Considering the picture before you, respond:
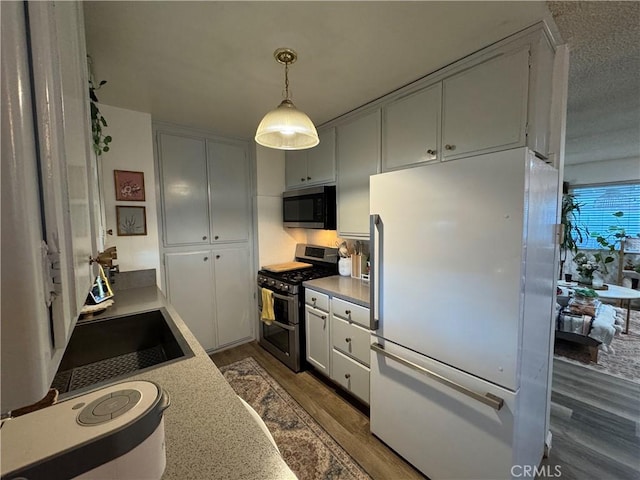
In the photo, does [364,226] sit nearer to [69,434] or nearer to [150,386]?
[150,386]

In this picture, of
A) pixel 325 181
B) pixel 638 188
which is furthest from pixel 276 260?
pixel 638 188

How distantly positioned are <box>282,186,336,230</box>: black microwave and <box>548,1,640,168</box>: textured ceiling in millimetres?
1759

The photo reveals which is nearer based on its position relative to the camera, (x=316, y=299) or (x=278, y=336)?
(x=316, y=299)

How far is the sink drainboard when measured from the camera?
A: 1.21 meters

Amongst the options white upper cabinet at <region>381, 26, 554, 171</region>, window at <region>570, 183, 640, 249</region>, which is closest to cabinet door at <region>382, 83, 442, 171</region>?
white upper cabinet at <region>381, 26, 554, 171</region>

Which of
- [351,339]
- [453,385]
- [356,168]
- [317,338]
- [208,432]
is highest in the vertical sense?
[356,168]

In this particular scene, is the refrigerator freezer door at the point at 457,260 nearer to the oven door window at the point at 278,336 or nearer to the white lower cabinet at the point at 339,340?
the white lower cabinet at the point at 339,340

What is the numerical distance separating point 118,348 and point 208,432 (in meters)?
1.12

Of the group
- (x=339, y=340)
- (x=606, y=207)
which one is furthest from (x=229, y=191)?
(x=606, y=207)

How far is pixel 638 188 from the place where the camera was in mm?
4410

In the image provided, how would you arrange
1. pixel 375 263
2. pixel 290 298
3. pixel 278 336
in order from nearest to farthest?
pixel 375 263 < pixel 290 298 < pixel 278 336

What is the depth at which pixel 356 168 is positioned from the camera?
232cm

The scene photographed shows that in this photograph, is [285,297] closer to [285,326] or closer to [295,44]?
[285,326]

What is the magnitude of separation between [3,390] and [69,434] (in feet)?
1.25
